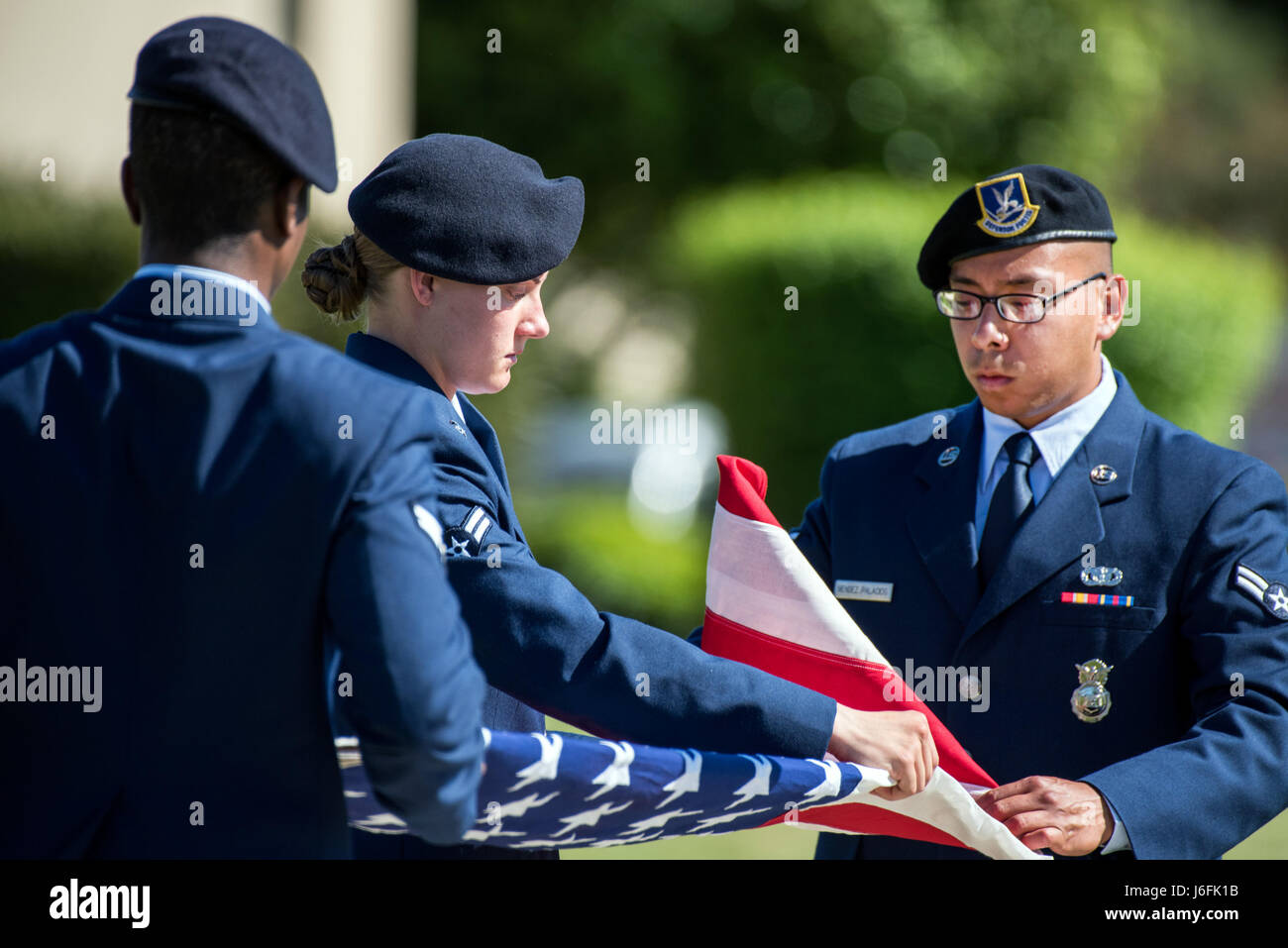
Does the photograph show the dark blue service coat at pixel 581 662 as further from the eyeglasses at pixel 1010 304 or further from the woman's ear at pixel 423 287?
the eyeglasses at pixel 1010 304

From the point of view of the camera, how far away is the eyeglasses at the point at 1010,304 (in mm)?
3150

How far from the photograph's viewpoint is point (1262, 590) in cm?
277

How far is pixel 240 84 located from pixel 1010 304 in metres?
1.94

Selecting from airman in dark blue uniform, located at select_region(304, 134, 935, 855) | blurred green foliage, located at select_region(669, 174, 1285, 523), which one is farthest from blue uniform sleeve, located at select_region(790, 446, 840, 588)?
blurred green foliage, located at select_region(669, 174, 1285, 523)

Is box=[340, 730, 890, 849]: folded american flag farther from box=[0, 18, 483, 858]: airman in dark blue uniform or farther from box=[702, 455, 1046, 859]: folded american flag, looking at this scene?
box=[0, 18, 483, 858]: airman in dark blue uniform

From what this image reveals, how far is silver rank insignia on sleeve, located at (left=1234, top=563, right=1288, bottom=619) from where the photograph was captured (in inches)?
108

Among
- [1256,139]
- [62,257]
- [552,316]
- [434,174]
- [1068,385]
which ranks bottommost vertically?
[1068,385]

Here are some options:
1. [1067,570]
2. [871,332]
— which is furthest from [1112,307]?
[871,332]

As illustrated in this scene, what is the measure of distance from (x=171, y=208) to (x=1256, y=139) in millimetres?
24764

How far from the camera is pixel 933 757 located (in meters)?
2.62

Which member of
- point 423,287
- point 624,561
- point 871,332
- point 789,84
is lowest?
point 624,561

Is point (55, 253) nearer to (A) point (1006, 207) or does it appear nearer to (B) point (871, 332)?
(B) point (871, 332)

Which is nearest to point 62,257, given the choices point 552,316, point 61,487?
point 61,487
